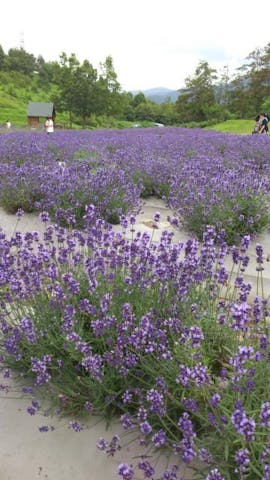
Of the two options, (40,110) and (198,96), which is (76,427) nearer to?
(40,110)

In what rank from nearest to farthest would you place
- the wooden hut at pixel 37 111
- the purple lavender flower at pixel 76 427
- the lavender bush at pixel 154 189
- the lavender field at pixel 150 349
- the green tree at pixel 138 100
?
1. the lavender field at pixel 150 349
2. the purple lavender flower at pixel 76 427
3. the lavender bush at pixel 154 189
4. the wooden hut at pixel 37 111
5. the green tree at pixel 138 100

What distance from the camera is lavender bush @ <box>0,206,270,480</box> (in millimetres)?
1606

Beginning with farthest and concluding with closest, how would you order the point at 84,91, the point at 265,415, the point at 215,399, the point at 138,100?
the point at 138,100, the point at 84,91, the point at 215,399, the point at 265,415

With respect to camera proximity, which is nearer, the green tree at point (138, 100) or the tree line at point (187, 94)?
the tree line at point (187, 94)

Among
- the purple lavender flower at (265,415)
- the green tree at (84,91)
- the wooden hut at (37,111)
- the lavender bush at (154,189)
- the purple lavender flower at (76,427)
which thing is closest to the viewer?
the purple lavender flower at (265,415)

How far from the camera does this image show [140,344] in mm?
1934

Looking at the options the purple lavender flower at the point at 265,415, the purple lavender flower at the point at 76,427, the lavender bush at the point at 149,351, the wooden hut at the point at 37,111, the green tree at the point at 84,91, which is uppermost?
the green tree at the point at 84,91

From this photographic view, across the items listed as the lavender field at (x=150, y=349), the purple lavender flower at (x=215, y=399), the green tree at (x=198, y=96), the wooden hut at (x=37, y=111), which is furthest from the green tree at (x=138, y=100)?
the purple lavender flower at (x=215, y=399)

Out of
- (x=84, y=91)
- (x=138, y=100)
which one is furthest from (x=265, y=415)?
(x=138, y=100)

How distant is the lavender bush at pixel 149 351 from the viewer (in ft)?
5.27

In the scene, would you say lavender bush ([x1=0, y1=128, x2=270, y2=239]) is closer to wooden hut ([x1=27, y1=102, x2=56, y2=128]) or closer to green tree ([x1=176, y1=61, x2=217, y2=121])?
wooden hut ([x1=27, y1=102, x2=56, y2=128])

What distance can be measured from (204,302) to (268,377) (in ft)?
2.42

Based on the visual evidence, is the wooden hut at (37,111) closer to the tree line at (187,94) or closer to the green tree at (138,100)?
the tree line at (187,94)

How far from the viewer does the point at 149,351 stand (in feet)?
6.34
